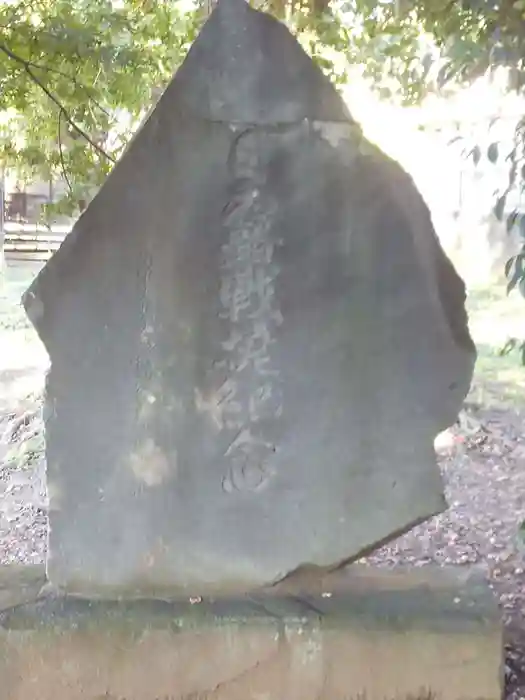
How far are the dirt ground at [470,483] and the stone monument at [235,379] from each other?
56cm

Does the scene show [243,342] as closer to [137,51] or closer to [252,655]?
[252,655]

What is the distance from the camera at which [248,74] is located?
5.76ft

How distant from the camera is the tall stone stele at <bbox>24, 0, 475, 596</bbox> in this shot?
176 centimetres

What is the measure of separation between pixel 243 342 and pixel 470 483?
8.72ft

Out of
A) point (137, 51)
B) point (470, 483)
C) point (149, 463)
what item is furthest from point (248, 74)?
point (470, 483)

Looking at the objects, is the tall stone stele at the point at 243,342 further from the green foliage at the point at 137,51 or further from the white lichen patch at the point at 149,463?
the green foliage at the point at 137,51

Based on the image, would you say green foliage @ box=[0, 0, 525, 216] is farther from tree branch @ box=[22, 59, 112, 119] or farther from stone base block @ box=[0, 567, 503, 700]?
stone base block @ box=[0, 567, 503, 700]

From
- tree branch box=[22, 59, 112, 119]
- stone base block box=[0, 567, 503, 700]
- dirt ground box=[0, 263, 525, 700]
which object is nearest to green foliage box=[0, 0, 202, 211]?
tree branch box=[22, 59, 112, 119]

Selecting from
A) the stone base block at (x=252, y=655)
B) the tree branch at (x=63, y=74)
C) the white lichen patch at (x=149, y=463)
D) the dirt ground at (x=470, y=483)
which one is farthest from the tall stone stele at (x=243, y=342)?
the tree branch at (x=63, y=74)

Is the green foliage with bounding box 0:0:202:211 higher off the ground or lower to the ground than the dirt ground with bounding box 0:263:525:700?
higher

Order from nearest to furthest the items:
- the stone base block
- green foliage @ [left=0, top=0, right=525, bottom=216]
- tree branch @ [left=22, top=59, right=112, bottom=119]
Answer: the stone base block < green foliage @ [left=0, top=0, right=525, bottom=216] < tree branch @ [left=22, top=59, right=112, bottom=119]

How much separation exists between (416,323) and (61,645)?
35.1 inches

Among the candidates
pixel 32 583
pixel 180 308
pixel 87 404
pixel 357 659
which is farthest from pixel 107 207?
pixel 357 659

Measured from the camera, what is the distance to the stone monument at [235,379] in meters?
1.75
